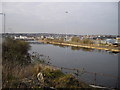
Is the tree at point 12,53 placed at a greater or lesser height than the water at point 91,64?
greater

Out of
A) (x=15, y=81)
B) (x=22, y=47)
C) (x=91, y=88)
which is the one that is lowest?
(x=91, y=88)

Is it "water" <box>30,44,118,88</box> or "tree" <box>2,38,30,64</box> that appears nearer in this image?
"tree" <box>2,38,30,64</box>

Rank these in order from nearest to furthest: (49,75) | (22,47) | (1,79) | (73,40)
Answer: (1,79), (49,75), (22,47), (73,40)

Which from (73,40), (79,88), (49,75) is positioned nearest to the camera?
(79,88)

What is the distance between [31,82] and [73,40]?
30768 millimetres

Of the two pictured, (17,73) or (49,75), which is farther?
(49,75)

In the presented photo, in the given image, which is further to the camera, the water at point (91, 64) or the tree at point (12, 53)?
the water at point (91, 64)

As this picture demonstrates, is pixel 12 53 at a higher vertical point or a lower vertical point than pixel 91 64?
higher

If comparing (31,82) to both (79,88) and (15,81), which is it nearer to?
(15,81)

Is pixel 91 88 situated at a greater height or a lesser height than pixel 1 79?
lesser

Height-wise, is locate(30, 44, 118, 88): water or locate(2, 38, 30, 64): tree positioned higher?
locate(2, 38, 30, 64): tree

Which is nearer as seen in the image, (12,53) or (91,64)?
(12,53)

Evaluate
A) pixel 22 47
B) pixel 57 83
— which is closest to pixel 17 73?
pixel 57 83

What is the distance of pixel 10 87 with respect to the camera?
9.20ft
